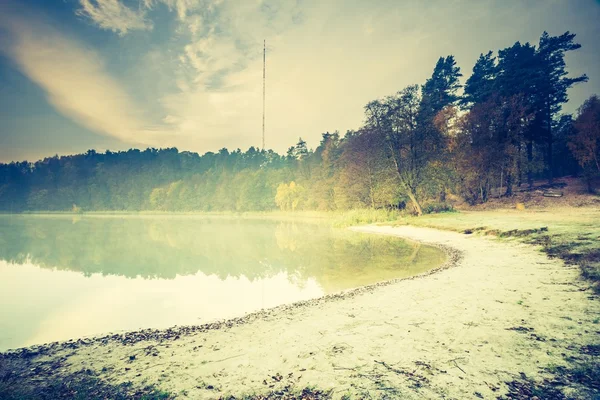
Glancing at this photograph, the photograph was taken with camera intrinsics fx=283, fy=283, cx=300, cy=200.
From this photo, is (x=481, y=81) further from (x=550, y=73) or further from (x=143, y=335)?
(x=143, y=335)

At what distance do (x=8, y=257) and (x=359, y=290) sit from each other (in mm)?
23809

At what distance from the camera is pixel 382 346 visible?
503 centimetres

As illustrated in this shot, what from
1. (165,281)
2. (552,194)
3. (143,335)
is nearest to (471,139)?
(552,194)

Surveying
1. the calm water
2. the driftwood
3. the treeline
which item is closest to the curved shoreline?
the calm water

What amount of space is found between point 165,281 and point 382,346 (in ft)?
35.9

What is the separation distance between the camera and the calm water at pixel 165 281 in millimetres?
8422

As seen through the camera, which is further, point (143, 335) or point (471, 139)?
point (471, 139)

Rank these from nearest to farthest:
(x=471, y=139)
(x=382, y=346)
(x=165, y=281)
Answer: (x=382, y=346) → (x=165, y=281) → (x=471, y=139)

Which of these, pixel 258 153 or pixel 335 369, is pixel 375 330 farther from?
pixel 258 153

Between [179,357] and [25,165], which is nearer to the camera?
[179,357]

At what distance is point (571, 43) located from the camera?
35656 millimetres

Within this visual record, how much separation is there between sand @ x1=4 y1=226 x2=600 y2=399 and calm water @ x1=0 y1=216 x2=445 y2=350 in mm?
2085

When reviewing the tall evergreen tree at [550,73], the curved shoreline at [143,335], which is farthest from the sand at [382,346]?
the tall evergreen tree at [550,73]

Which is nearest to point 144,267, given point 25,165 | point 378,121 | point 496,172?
point 378,121
